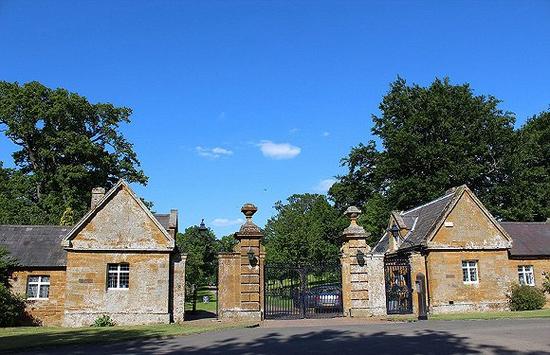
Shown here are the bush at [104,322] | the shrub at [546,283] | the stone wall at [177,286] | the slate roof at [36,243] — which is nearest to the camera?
the bush at [104,322]

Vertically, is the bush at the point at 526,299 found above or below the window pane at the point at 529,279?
below

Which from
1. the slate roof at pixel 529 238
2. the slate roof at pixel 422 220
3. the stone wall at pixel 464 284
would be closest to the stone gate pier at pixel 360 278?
the stone wall at pixel 464 284

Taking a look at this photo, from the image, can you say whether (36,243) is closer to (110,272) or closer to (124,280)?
(110,272)

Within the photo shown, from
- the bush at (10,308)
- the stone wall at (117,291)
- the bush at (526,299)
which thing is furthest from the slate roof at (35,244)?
the bush at (526,299)

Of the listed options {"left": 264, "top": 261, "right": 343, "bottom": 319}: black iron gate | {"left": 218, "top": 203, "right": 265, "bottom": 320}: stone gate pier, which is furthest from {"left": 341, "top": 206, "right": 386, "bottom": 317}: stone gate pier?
{"left": 218, "top": 203, "right": 265, "bottom": 320}: stone gate pier

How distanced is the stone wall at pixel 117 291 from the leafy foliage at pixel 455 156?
2646 cm

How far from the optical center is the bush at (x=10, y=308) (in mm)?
21641

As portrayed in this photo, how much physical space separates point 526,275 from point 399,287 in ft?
25.0

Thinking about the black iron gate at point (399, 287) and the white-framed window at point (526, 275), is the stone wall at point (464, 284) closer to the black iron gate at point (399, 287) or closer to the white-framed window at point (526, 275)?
the black iron gate at point (399, 287)

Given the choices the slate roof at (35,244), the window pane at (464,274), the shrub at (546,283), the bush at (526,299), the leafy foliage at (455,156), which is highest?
the leafy foliage at (455,156)

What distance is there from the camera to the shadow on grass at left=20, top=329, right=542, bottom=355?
457 inches

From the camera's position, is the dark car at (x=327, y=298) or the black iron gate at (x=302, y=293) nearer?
the black iron gate at (x=302, y=293)

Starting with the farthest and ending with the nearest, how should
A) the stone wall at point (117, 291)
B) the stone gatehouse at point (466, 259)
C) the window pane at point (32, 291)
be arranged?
the stone gatehouse at point (466, 259)
the window pane at point (32, 291)
the stone wall at point (117, 291)

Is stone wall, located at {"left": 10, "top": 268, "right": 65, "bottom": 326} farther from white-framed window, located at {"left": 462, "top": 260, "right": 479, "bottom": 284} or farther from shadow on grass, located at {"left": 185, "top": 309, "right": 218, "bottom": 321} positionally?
white-framed window, located at {"left": 462, "top": 260, "right": 479, "bottom": 284}
